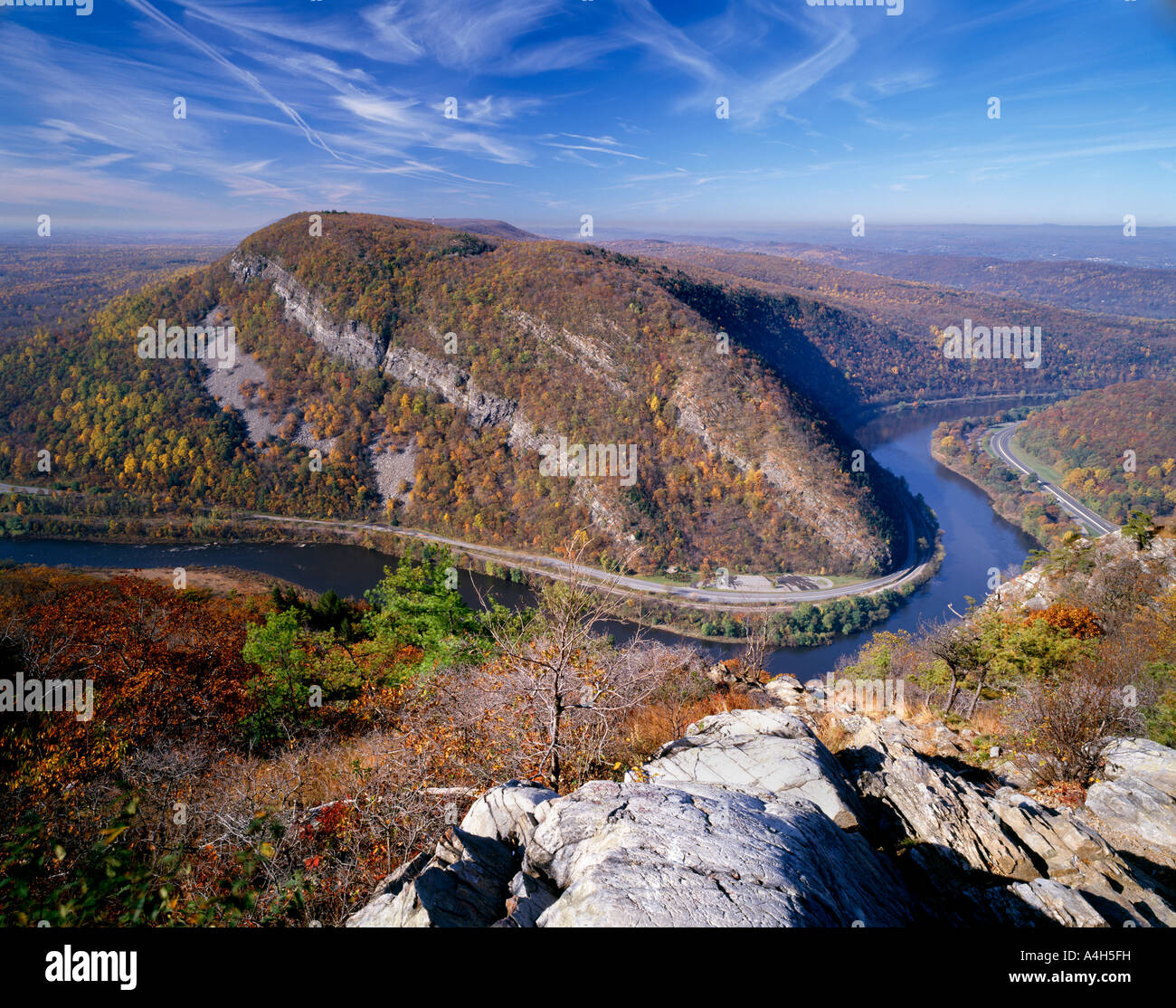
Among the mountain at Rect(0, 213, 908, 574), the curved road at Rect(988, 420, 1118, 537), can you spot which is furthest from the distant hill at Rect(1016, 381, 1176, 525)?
the mountain at Rect(0, 213, 908, 574)

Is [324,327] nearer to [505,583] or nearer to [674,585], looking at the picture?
[505,583]

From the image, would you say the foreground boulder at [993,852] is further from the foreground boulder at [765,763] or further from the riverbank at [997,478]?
the riverbank at [997,478]

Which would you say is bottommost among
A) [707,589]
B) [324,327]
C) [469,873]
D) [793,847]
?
[707,589]

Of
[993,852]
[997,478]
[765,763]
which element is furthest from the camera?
[997,478]

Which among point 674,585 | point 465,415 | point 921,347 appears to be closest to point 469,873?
point 674,585

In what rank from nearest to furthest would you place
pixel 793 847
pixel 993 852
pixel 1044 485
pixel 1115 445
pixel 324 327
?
1. pixel 793 847
2. pixel 993 852
3. pixel 1044 485
4. pixel 1115 445
5. pixel 324 327

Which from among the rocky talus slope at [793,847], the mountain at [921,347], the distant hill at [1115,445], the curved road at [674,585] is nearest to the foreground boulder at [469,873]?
the rocky talus slope at [793,847]
